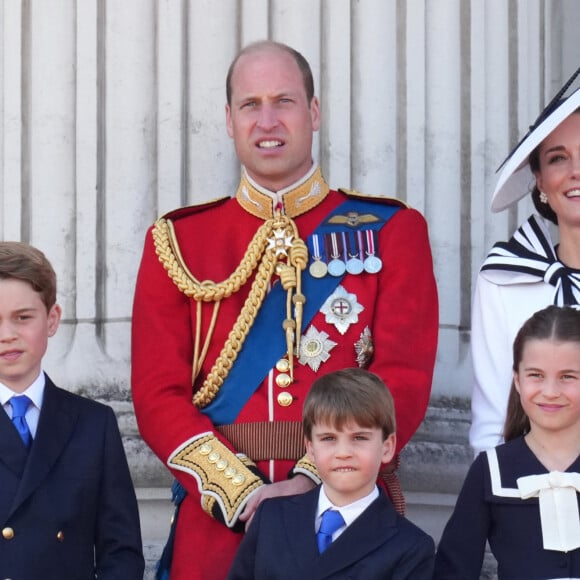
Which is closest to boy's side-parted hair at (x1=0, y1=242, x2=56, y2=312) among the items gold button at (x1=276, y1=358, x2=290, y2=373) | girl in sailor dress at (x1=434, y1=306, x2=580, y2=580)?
gold button at (x1=276, y1=358, x2=290, y2=373)

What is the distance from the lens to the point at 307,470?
14.2 feet

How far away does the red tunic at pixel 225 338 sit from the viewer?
4.45 m

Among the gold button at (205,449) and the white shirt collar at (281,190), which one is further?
the white shirt collar at (281,190)

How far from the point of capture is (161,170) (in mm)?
5543

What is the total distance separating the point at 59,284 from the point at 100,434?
4.30 ft

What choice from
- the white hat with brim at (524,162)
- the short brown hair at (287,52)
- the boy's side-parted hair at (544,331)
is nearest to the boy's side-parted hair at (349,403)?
the boy's side-parted hair at (544,331)

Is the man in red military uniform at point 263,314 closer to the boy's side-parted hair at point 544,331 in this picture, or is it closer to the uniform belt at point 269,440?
the uniform belt at point 269,440

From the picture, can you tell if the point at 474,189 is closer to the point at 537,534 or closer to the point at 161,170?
the point at 161,170

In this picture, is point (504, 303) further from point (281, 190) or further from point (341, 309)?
point (281, 190)

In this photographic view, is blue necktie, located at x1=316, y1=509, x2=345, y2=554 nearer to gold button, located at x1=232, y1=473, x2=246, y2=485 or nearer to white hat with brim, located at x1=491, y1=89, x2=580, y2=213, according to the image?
gold button, located at x1=232, y1=473, x2=246, y2=485

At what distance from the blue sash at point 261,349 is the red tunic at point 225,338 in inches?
0.9

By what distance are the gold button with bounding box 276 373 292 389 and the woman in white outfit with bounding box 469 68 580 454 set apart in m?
0.52

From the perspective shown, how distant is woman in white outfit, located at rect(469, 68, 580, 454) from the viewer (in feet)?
15.0

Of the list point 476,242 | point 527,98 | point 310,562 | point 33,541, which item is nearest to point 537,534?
point 310,562
